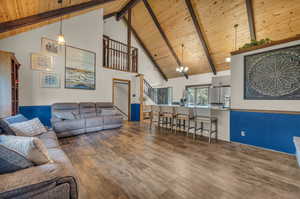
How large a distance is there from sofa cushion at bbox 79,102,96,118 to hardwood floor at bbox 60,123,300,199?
142 cm

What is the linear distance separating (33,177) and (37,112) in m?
4.47

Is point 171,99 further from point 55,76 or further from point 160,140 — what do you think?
point 55,76

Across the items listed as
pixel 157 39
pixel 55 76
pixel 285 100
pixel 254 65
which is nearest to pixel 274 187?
pixel 285 100

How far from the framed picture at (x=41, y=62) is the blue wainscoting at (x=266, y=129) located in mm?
6043

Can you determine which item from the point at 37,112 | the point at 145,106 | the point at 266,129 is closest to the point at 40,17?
the point at 37,112

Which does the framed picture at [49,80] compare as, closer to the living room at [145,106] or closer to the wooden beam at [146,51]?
the living room at [145,106]

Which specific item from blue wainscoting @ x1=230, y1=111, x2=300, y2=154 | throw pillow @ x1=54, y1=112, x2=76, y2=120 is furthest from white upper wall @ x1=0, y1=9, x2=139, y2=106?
blue wainscoting @ x1=230, y1=111, x2=300, y2=154

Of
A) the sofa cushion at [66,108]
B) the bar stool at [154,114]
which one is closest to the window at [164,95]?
the bar stool at [154,114]

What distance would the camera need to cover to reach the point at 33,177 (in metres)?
0.98

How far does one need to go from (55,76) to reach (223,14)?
6473mm

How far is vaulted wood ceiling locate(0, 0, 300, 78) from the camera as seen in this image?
12.0ft

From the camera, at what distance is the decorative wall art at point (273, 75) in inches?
107

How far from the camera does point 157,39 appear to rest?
23.8ft

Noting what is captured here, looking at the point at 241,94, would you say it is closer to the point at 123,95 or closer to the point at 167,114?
the point at 167,114
